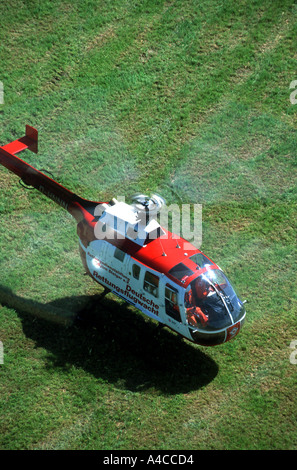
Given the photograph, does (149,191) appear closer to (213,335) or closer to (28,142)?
(28,142)

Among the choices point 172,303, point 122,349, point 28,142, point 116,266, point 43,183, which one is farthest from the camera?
point 28,142

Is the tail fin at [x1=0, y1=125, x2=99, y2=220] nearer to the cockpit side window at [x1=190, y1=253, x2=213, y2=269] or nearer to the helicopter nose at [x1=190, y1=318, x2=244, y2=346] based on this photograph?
the cockpit side window at [x1=190, y1=253, x2=213, y2=269]

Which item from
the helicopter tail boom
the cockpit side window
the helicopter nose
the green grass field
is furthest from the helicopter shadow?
the helicopter tail boom

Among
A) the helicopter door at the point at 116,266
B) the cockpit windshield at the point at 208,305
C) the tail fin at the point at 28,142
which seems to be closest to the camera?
the cockpit windshield at the point at 208,305

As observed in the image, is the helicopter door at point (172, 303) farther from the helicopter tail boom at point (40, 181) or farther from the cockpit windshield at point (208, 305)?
the helicopter tail boom at point (40, 181)

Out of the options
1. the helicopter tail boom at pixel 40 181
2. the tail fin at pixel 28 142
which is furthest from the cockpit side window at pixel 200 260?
the tail fin at pixel 28 142

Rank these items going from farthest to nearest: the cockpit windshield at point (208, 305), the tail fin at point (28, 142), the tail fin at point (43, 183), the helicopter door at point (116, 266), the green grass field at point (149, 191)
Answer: the tail fin at point (28, 142)
the tail fin at point (43, 183)
the helicopter door at point (116, 266)
the green grass field at point (149, 191)
the cockpit windshield at point (208, 305)

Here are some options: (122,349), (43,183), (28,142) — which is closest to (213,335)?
(122,349)
